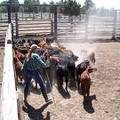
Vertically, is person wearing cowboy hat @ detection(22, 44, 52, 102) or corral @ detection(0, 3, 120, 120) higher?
person wearing cowboy hat @ detection(22, 44, 52, 102)

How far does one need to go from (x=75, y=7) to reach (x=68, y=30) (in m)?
17.2

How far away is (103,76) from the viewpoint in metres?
11.4

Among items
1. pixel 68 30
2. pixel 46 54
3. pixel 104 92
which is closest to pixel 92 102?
pixel 104 92

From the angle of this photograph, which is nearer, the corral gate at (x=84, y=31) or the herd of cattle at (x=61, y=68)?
the herd of cattle at (x=61, y=68)

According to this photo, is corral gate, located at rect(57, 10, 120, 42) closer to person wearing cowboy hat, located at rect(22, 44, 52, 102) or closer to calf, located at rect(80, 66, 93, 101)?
calf, located at rect(80, 66, 93, 101)

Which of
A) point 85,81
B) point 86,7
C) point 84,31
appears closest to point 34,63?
point 85,81

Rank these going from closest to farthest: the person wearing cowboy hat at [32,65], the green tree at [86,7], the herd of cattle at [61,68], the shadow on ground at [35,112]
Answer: the shadow on ground at [35,112]
the person wearing cowboy hat at [32,65]
the herd of cattle at [61,68]
the green tree at [86,7]

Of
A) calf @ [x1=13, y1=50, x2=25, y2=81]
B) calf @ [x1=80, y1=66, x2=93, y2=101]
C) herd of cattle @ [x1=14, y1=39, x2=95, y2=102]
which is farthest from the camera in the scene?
calf @ [x1=13, y1=50, x2=25, y2=81]

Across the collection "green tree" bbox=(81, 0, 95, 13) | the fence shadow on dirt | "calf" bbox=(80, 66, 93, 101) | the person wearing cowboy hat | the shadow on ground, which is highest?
"green tree" bbox=(81, 0, 95, 13)

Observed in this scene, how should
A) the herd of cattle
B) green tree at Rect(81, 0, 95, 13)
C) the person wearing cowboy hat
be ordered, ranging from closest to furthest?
1. the person wearing cowboy hat
2. the herd of cattle
3. green tree at Rect(81, 0, 95, 13)

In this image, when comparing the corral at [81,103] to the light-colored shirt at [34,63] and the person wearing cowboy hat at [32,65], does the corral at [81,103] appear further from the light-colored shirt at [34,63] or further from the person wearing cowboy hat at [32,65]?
the light-colored shirt at [34,63]

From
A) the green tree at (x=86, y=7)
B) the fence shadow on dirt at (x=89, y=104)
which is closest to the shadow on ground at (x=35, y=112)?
the fence shadow on dirt at (x=89, y=104)

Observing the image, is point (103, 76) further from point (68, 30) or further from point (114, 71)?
point (68, 30)

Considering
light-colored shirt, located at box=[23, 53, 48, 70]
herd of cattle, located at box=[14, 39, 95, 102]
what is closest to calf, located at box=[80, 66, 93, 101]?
herd of cattle, located at box=[14, 39, 95, 102]
